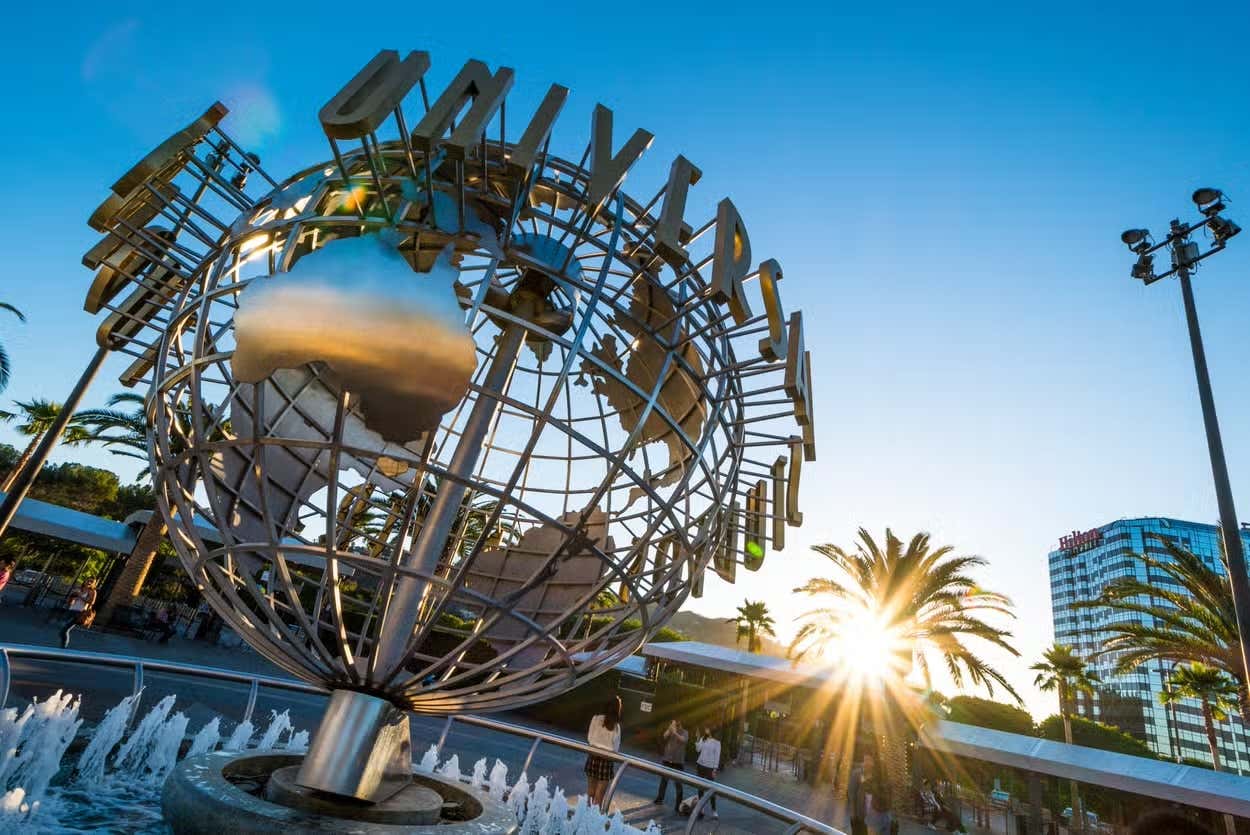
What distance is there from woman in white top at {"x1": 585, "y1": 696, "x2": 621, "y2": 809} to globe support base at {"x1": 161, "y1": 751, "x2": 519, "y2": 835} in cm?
454

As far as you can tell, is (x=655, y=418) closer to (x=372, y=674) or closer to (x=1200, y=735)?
(x=372, y=674)

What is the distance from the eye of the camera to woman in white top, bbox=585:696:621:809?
26.1ft

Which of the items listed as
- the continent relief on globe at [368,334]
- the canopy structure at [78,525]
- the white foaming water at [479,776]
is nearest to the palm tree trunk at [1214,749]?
the white foaming water at [479,776]

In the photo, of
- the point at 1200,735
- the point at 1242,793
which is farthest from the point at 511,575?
the point at 1200,735

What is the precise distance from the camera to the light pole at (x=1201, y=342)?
8469 mm

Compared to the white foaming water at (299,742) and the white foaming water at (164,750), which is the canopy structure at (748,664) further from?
the white foaming water at (164,750)

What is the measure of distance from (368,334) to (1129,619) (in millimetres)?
134965

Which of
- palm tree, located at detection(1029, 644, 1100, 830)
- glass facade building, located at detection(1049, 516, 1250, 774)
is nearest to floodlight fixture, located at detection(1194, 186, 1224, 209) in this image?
palm tree, located at detection(1029, 644, 1100, 830)

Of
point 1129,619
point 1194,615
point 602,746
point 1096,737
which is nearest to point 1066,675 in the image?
point 1096,737

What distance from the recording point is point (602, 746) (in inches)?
311

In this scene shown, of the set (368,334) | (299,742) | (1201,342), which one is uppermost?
(1201,342)

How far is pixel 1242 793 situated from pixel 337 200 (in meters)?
17.9

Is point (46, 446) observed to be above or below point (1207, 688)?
below

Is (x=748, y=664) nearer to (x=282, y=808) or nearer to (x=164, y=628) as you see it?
(x=164, y=628)
